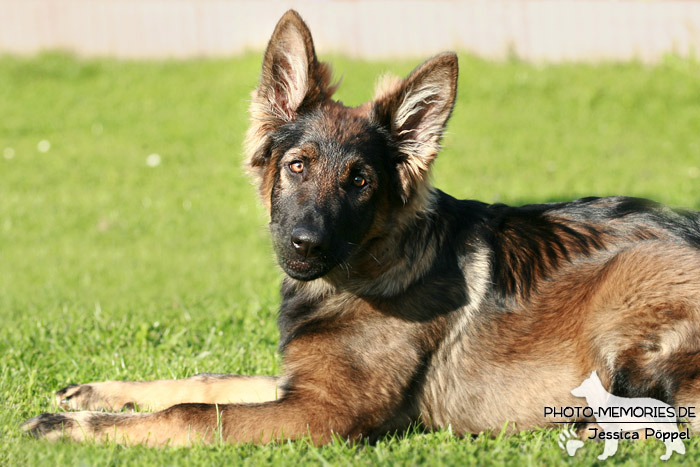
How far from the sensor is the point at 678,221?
4836 millimetres

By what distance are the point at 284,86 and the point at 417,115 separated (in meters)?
0.93

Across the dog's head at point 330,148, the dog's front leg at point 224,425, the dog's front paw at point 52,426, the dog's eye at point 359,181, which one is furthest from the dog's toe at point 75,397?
the dog's eye at point 359,181

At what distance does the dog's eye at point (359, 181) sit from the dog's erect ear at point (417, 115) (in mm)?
283

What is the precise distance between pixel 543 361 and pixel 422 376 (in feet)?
2.50

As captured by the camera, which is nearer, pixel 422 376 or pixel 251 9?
pixel 422 376

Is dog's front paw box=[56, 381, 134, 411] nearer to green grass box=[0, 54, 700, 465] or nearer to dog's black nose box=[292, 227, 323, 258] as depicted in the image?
green grass box=[0, 54, 700, 465]

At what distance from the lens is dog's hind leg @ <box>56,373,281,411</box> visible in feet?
16.3

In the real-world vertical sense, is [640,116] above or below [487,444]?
above

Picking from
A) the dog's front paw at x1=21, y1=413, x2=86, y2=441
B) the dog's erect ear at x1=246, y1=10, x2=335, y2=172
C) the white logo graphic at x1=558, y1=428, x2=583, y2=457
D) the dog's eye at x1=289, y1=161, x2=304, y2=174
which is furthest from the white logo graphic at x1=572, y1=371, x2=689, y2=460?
the dog's front paw at x1=21, y1=413, x2=86, y2=441

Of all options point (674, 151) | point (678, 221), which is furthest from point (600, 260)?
point (674, 151)

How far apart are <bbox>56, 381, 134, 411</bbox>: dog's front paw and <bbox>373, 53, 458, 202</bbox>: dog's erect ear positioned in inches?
95.7

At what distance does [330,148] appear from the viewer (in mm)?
4566

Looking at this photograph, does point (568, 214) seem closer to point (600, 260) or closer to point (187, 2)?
point (600, 260)

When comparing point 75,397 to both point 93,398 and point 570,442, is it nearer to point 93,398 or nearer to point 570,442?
point 93,398
